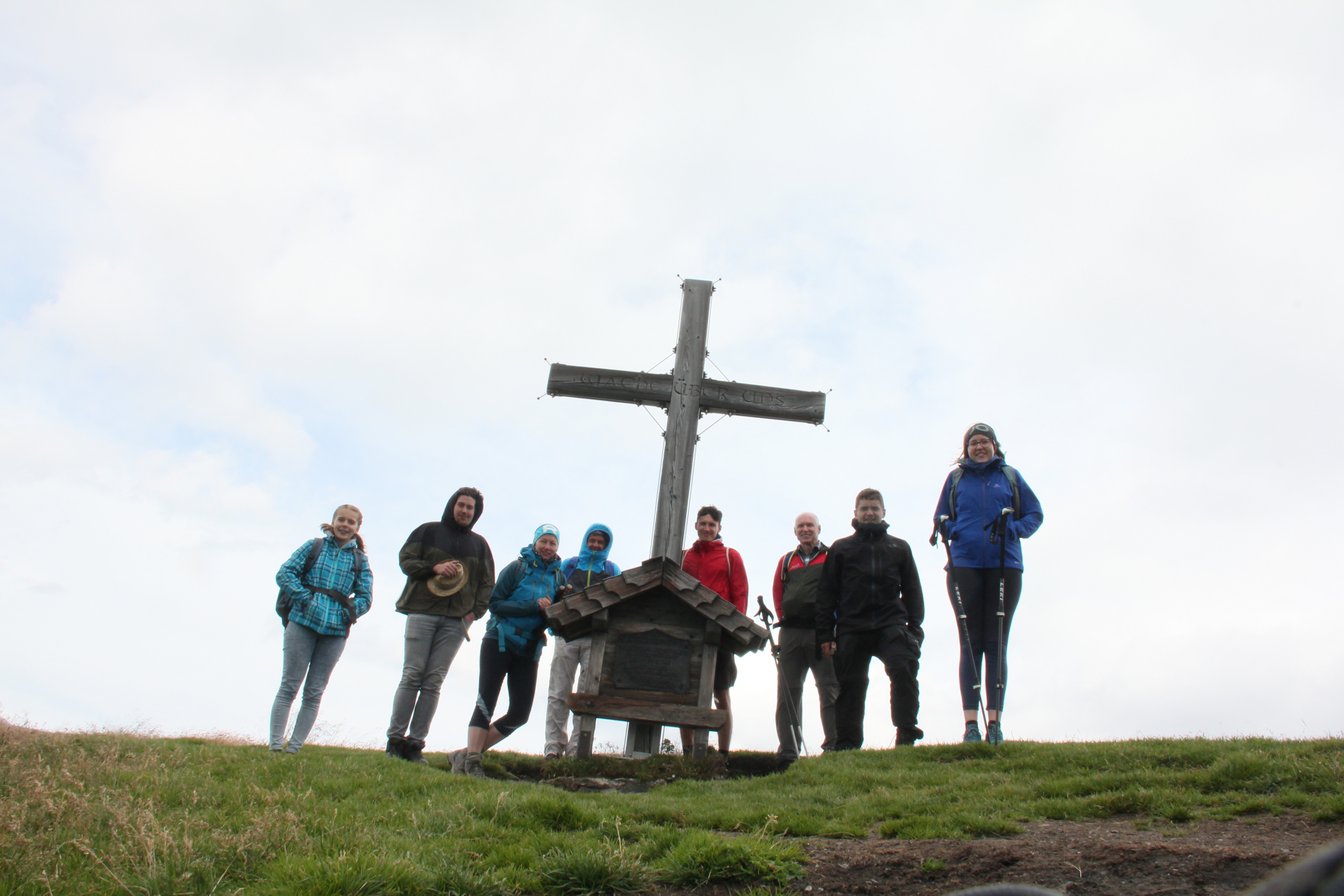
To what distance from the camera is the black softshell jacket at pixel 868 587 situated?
28.5ft

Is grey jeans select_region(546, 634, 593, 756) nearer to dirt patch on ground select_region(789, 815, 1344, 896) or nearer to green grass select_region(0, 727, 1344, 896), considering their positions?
green grass select_region(0, 727, 1344, 896)

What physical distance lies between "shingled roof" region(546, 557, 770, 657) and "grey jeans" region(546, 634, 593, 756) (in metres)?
0.53

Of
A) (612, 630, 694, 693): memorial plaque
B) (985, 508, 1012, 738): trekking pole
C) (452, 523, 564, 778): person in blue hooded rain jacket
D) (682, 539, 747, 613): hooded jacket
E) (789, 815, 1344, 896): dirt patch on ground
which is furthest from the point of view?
(682, 539, 747, 613): hooded jacket

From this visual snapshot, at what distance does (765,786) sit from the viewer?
7.32 meters

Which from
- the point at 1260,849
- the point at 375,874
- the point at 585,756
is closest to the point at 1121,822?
the point at 1260,849

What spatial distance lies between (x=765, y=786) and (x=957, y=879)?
3.02 m

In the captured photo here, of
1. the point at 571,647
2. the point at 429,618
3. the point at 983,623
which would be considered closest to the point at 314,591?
the point at 429,618

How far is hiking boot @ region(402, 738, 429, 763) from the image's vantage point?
8250mm

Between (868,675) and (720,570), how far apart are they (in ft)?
6.91

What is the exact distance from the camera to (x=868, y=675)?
884 centimetres

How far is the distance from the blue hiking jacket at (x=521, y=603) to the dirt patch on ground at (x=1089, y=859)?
14.1ft

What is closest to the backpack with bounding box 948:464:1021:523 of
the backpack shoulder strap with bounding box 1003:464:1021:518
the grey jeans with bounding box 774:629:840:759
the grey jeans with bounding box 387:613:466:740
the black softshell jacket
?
the backpack shoulder strap with bounding box 1003:464:1021:518

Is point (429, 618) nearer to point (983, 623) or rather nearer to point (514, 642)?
point (514, 642)

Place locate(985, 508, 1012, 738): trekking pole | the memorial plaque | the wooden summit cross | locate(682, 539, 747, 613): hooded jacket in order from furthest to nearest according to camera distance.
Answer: the wooden summit cross → locate(682, 539, 747, 613): hooded jacket → the memorial plaque → locate(985, 508, 1012, 738): trekking pole
